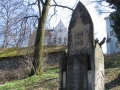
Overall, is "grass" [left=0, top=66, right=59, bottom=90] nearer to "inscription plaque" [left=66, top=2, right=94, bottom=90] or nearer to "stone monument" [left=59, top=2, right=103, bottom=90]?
"stone monument" [left=59, top=2, right=103, bottom=90]

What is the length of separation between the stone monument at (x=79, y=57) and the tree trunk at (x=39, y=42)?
646 centimetres

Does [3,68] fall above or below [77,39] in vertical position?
below

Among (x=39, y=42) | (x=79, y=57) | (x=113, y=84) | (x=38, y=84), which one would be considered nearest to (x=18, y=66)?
(x=39, y=42)

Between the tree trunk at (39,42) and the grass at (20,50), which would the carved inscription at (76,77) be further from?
the grass at (20,50)

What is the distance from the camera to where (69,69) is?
7488 mm

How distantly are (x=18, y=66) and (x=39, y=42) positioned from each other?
16.7ft

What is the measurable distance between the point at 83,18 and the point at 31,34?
1882 centimetres

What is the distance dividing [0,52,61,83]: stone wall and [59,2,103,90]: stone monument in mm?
7288

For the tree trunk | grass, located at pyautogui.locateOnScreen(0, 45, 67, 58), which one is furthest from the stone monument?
grass, located at pyautogui.locateOnScreen(0, 45, 67, 58)

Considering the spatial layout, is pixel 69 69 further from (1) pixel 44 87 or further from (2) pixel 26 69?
(2) pixel 26 69

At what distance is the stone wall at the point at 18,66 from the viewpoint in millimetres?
15836

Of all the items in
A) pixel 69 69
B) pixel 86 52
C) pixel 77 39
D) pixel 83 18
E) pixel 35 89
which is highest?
pixel 83 18

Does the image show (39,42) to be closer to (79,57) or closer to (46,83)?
(46,83)


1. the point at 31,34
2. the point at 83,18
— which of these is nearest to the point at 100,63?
the point at 83,18
